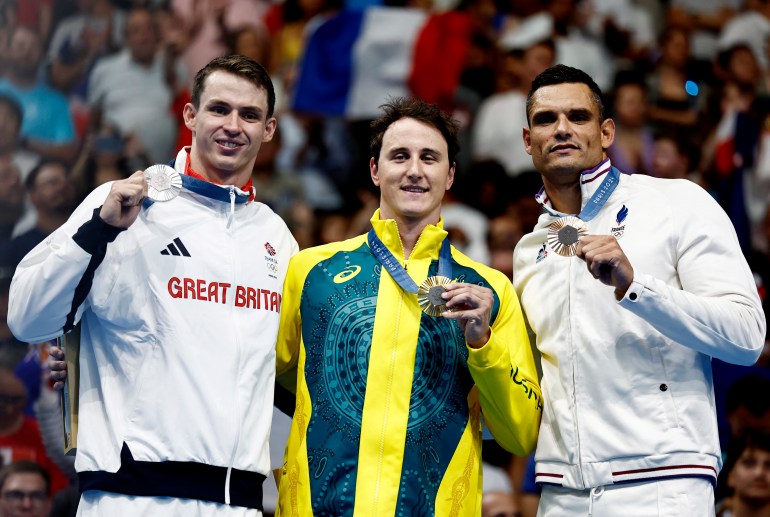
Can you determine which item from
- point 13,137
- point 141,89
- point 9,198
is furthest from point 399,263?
point 141,89

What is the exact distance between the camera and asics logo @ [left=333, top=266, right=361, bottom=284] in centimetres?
401

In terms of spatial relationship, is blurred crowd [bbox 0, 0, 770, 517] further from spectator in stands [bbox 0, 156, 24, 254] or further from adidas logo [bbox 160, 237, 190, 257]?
adidas logo [bbox 160, 237, 190, 257]

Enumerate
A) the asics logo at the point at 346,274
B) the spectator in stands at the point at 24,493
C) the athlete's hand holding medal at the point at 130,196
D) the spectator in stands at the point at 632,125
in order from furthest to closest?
1. the spectator in stands at the point at 632,125
2. the spectator in stands at the point at 24,493
3. the asics logo at the point at 346,274
4. the athlete's hand holding medal at the point at 130,196

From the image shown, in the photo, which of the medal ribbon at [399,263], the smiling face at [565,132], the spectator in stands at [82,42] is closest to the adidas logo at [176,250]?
the medal ribbon at [399,263]

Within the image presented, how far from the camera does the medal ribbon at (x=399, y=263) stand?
12.9 ft

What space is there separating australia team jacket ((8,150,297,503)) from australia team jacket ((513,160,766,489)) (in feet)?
3.47

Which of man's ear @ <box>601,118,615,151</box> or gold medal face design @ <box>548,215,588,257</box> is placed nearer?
gold medal face design @ <box>548,215,588,257</box>

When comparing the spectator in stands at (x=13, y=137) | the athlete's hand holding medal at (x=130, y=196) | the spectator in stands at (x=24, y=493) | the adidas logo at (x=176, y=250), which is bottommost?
the spectator in stands at (x=24, y=493)

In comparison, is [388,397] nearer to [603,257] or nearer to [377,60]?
[603,257]

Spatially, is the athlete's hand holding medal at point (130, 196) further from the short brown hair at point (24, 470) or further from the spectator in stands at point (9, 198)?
the spectator in stands at point (9, 198)

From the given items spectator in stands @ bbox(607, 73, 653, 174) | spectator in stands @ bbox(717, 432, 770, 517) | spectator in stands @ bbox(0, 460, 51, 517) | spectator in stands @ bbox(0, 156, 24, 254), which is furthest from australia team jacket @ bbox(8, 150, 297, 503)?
spectator in stands @ bbox(607, 73, 653, 174)

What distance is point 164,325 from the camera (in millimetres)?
3680

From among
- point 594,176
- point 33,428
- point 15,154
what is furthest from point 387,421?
point 15,154

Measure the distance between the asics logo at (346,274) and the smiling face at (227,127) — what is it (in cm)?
50
